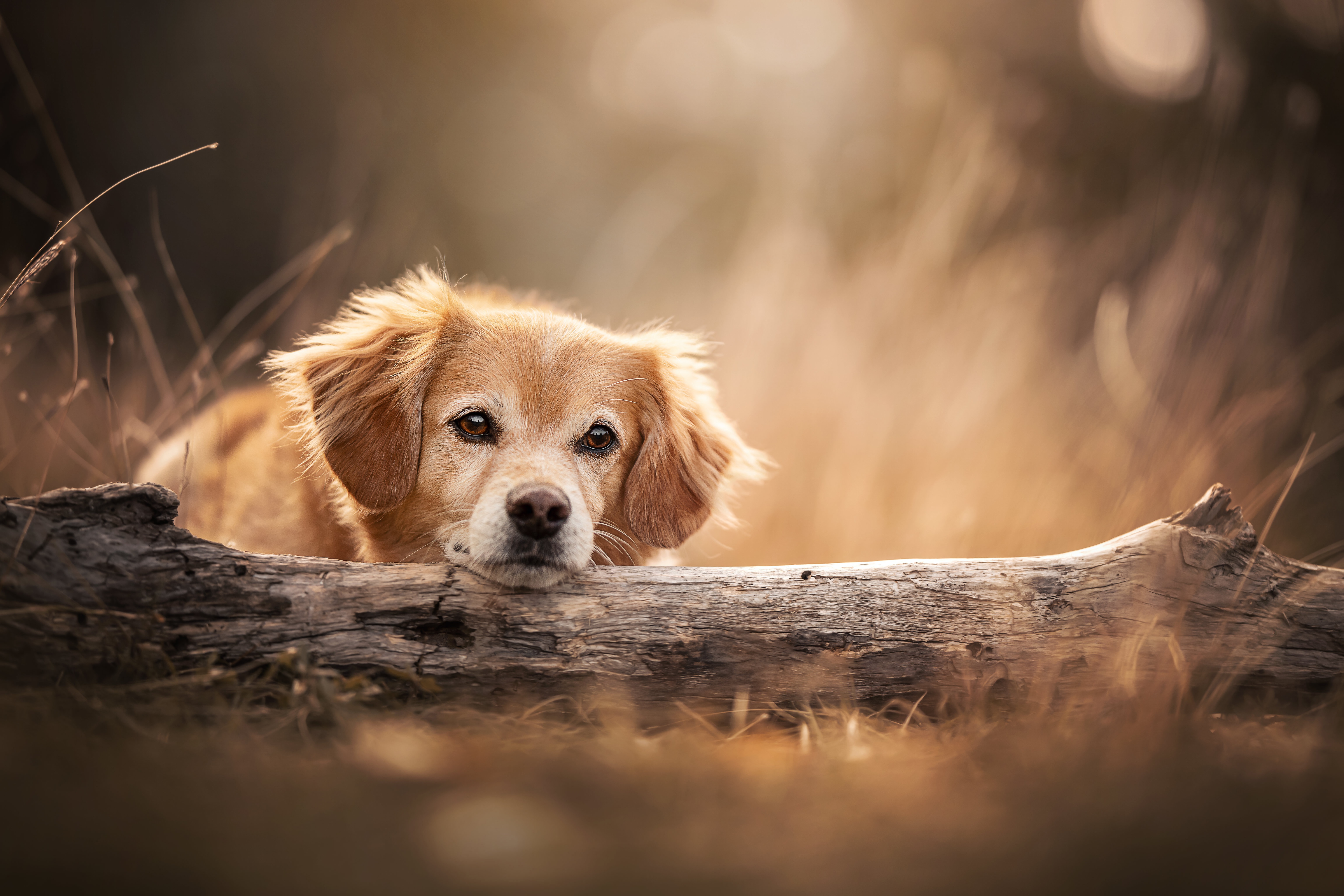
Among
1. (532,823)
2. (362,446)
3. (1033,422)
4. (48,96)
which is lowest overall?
(532,823)

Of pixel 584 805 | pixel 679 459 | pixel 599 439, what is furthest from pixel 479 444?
pixel 584 805

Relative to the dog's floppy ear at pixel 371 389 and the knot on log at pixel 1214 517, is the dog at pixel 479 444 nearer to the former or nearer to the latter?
the dog's floppy ear at pixel 371 389

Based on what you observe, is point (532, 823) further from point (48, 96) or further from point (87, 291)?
point (48, 96)

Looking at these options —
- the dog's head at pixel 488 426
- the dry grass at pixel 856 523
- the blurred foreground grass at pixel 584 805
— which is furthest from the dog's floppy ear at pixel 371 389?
the blurred foreground grass at pixel 584 805

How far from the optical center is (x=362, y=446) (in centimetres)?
228

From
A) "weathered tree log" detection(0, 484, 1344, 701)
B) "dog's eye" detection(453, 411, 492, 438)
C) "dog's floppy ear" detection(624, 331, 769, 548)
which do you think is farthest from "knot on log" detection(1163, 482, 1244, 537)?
"dog's eye" detection(453, 411, 492, 438)

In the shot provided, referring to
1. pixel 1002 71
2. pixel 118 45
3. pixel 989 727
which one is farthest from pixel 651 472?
pixel 118 45

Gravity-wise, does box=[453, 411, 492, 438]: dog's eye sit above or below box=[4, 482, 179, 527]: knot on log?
above

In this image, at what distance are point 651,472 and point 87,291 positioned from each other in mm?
4279

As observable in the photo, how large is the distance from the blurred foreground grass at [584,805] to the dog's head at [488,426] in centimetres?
65

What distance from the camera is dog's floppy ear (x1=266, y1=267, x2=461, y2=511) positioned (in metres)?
2.27

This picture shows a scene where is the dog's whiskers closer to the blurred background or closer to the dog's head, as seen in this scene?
the dog's head

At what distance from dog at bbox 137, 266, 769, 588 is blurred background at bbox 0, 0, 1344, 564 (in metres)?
0.43

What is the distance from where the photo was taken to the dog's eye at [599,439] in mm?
2371
